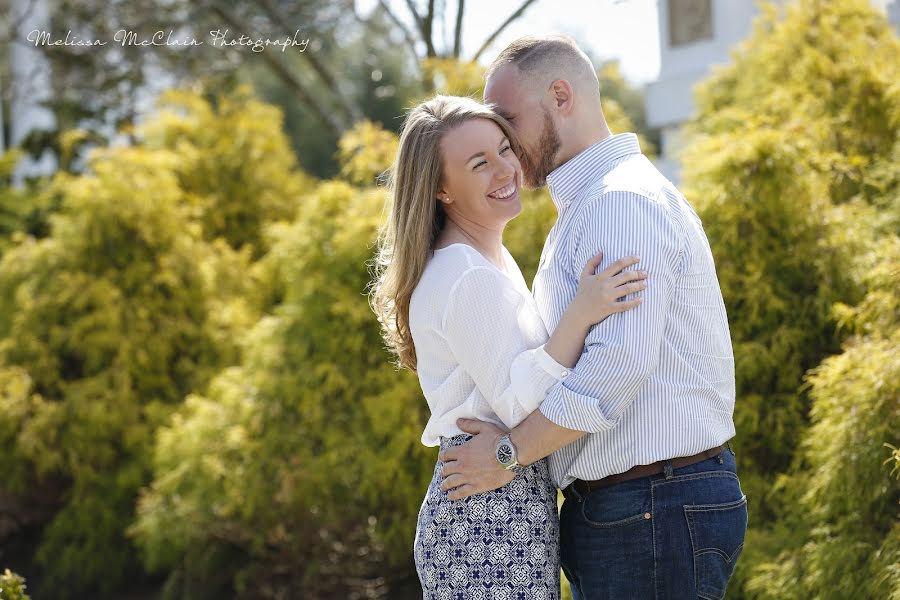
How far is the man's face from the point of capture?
249cm

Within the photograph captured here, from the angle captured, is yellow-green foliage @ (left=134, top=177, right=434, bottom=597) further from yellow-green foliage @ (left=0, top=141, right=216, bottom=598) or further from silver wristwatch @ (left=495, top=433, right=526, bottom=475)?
silver wristwatch @ (left=495, top=433, right=526, bottom=475)

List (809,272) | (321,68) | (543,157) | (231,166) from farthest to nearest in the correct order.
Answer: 1. (321,68)
2. (231,166)
3. (809,272)
4. (543,157)

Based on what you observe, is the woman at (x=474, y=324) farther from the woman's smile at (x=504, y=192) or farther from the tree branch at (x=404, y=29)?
the tree branch at (x=404, y=29)

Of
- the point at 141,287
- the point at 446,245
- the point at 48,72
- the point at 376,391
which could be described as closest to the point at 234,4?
the point at 48,72

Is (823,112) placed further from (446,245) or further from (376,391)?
(446,245)

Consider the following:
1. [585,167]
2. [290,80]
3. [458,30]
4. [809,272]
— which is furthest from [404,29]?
[585,167]

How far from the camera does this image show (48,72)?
40.4 ft

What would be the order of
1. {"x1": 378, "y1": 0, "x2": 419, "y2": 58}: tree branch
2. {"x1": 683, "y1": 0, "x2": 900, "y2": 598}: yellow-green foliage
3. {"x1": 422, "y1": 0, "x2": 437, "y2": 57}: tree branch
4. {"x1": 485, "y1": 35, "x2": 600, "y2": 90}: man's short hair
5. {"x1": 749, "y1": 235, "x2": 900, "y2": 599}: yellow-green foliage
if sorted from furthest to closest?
{"x1": 378, "y1": 0, "x2": 419, "y2": 58}: tree branch < {"x1": 422, "y1": 0, "x2": 437, "y2": 57}: tree branch < {"x1": 683, "y1": 0, "x2": 900, "y2": 598}: yellow-green foliage < {"x1": 749, "y1": 235, "x2": 900, "y2": 599}: yellow-green foliage < {"x1": 485, "y1": 35, "x2": 600, "y2": 90}: man's short hair

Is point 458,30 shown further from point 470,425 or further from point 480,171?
point 470,425

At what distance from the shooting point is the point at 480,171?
247 centimetres

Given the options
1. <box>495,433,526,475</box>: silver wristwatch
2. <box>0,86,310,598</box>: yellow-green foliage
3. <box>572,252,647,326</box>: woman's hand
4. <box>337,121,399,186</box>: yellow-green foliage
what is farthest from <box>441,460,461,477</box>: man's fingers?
<box>0,86,310,598</box>: yellow-green foliage

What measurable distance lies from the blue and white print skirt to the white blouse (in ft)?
0.37

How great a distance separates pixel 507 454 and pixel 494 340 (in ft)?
0.84

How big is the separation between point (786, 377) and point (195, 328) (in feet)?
13.1
